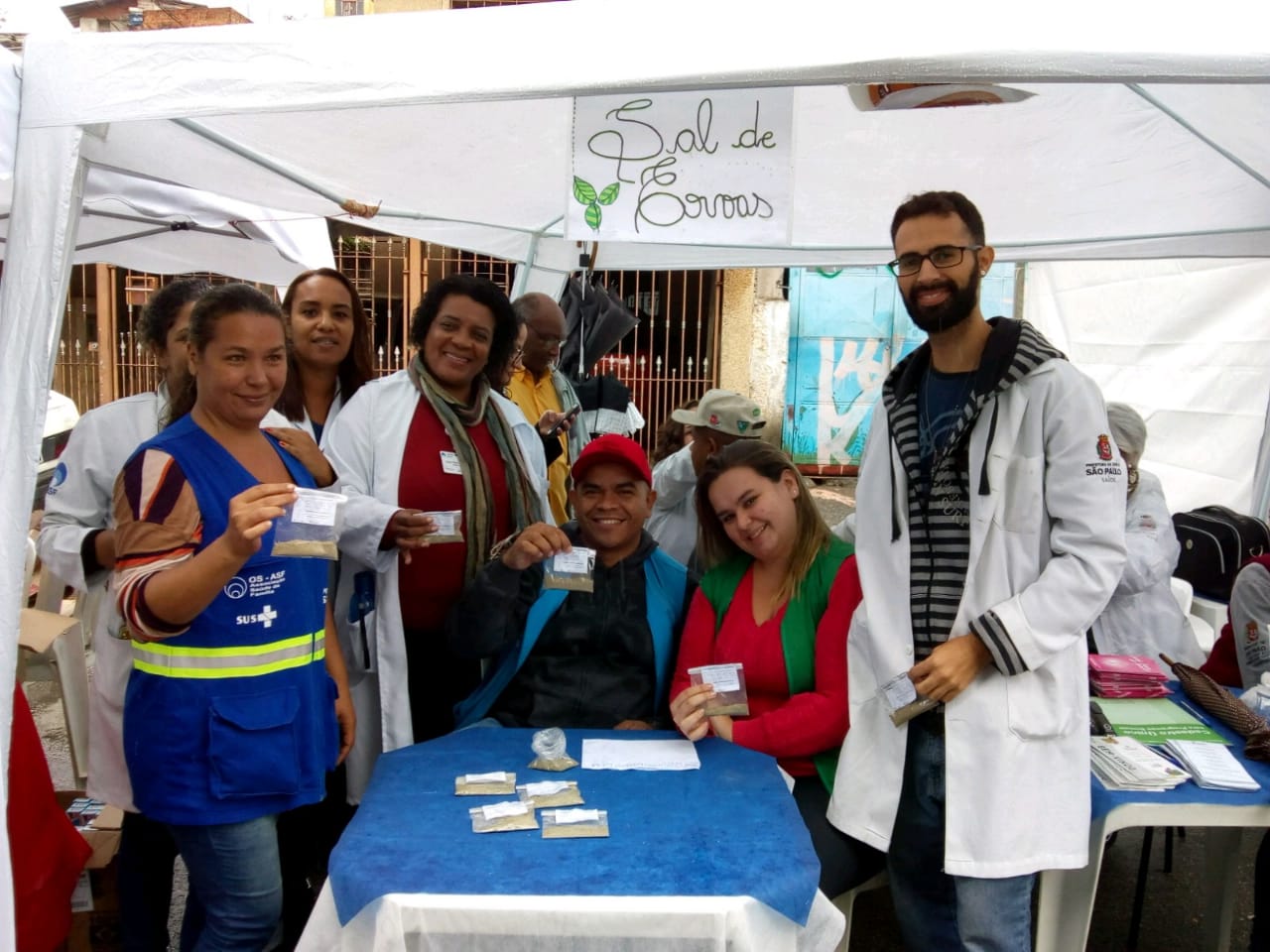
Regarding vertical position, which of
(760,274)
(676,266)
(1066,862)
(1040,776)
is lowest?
(1066,862)

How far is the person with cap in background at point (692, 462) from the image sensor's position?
3.51 metres

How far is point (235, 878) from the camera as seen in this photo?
1.96 m

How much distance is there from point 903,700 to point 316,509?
1264 millimetres

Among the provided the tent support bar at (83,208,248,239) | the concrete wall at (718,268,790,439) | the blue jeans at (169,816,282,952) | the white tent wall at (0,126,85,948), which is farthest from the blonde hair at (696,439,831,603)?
the concrete wall at (718,268,790,439)

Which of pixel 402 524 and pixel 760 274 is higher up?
pixel 760 274

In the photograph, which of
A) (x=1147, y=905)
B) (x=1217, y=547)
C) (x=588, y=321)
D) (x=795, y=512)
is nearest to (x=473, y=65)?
(x=795, y=512)

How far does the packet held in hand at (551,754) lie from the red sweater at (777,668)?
0.37 metres

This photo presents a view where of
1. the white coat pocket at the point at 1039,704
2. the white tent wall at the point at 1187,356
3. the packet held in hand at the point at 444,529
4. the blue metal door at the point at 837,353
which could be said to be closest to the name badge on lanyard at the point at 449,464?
the packet held in hand at the point at 444,529

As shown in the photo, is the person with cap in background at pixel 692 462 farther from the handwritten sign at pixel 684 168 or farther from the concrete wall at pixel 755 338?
the concrete wall at pixel 755 338

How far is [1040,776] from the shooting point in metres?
1.96

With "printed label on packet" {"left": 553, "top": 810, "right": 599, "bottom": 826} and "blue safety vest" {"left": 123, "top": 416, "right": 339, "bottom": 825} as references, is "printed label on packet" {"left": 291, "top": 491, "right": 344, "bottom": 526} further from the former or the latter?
"printed label on packet" {"left": 553, "top": 810, "right": 599, "bottom": 826}

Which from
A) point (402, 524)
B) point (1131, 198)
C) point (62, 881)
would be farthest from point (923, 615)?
point (1131, 198)

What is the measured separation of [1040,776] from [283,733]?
1554 millimetres

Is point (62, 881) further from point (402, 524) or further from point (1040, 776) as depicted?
point (1040, 776)
